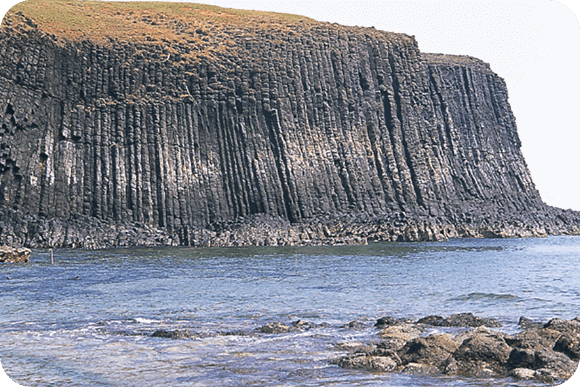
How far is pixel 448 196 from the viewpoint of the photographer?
73.9 metres

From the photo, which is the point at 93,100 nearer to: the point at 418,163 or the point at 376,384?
the point at 418,163

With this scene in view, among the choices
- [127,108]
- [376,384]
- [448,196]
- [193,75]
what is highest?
[193,75]

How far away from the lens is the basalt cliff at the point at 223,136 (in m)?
56.9

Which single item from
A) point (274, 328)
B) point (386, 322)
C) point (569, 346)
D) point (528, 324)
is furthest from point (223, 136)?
point (569, 346)

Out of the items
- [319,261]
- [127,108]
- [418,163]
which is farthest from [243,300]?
[418,163]

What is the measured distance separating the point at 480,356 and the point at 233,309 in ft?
32.8

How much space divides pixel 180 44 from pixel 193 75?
15.3ft

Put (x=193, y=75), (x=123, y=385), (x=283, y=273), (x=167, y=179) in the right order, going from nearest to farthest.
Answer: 1. (x=123, y=385)
2. (x=283, y=273)
3. (x=167, y=179)
4. (x=193, y=75)

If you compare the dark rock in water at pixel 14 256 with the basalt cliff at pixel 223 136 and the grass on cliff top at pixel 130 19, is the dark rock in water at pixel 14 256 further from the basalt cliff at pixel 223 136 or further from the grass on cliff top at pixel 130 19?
the grass on cliff top at pixel 130 19

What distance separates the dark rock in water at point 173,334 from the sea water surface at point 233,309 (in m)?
0.18

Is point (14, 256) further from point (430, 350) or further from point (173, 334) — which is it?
point (430, 350)

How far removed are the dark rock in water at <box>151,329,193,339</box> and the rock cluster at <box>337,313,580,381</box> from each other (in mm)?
4345

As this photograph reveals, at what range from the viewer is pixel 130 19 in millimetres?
71562

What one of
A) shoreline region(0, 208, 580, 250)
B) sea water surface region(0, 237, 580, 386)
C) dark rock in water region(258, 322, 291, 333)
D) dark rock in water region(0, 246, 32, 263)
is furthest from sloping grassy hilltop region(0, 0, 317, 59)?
dark rock in water region(258, 322, 291, 333)
